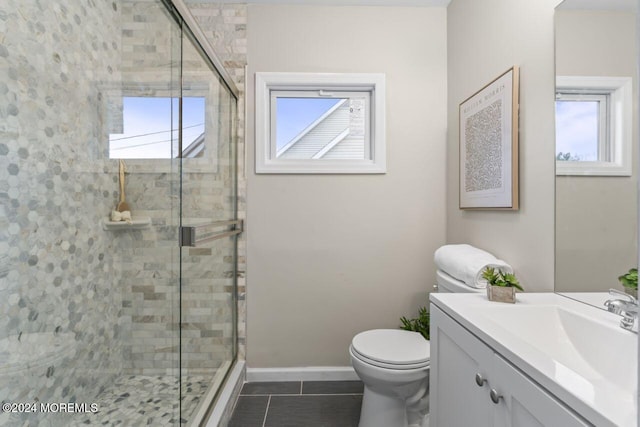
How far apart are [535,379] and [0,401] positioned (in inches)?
48.6

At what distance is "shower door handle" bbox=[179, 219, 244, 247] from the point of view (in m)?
1.27

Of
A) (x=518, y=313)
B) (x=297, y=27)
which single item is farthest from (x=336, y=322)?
(x=297, y=27)

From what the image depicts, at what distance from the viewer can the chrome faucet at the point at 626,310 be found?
79 centimetres

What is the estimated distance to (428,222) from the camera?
202 centimetres

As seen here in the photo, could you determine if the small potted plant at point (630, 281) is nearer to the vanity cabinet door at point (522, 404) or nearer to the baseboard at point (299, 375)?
the vanity cabinet door at point (522, 404)

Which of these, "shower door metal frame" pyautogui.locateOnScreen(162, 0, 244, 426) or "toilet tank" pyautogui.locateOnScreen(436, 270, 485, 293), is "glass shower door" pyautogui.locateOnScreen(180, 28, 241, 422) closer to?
"shower door metal frame" pyautogui.locateOnScreen(162, 0, 244, 426)

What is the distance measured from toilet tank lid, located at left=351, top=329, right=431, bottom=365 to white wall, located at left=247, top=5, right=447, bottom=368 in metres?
0.40

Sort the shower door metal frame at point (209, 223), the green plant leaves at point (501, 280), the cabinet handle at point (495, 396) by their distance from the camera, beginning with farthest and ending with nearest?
the shower door metal frame at point (209, 223) < the green plant leaves at point (501, 280) < the cabinet handle at point (495, 396)

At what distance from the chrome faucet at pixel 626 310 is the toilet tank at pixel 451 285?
456mm

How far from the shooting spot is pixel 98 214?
1.02 metres

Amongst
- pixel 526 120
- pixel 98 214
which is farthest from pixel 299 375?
pixel 526 120

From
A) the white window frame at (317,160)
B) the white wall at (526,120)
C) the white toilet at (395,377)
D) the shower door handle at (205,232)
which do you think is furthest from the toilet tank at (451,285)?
the shower door handle at (205,232)

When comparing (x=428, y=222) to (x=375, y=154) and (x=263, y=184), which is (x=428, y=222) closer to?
(x=375, y=154)

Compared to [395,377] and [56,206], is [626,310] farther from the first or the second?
[56,206]
